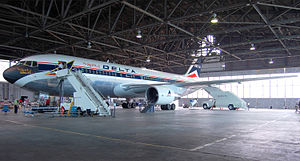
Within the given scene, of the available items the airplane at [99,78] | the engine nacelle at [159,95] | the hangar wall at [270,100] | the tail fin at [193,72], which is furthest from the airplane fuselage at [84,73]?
the hangar wall at [270,100]

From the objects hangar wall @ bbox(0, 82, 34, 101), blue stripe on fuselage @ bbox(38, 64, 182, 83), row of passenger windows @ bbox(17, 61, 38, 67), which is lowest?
hangar wall @ bbox(0, 82, 34, 101)

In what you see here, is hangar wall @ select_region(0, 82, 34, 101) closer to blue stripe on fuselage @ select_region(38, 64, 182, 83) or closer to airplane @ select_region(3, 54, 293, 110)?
blue stripe on fuselage @ select_region(38, 64, 182, 83)

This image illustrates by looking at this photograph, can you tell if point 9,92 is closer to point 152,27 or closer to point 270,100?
point 152,27

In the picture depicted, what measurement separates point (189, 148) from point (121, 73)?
1488 cm

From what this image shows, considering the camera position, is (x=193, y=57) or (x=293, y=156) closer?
(x=293, y=156)

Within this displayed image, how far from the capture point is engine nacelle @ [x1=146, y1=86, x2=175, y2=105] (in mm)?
17553

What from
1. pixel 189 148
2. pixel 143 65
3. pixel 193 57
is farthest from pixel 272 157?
pixel 143 65

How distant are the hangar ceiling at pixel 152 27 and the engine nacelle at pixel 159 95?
493 centimetres

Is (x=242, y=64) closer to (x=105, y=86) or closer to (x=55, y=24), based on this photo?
(x=105, y=86)

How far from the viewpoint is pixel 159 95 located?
57.2 ft

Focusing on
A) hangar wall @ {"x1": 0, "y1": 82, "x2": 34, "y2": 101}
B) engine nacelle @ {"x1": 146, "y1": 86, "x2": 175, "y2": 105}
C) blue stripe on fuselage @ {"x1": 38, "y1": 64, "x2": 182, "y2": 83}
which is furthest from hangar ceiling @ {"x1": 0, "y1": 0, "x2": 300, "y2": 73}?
hangar wall @ {"x1": 0, "y1": 82, "x2": 34, "y2": 101}

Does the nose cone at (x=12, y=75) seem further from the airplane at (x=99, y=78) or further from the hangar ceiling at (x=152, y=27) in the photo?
the hangar ceiling at (x=152, y=27)

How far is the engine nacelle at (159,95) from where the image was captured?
1755 cm

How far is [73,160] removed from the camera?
3.89 m
